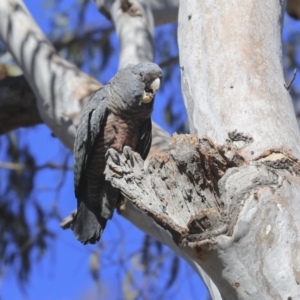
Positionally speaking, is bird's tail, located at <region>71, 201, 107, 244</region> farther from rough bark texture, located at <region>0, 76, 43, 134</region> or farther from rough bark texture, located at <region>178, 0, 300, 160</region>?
rough bark texture, located at <region>0, 76, 43, 134</region>

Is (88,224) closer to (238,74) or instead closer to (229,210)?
(238,74)

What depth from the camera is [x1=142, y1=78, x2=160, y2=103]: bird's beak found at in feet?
10.3

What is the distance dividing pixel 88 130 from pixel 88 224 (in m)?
0.44

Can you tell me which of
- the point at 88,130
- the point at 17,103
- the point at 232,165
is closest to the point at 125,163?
the point at 232,165

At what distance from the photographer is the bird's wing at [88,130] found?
3170mm

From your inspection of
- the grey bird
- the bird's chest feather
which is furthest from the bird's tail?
the bird's chest feather

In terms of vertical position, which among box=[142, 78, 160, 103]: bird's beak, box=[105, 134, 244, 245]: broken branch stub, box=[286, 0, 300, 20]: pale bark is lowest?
box=[286, 0, 300, 20]: pale bark

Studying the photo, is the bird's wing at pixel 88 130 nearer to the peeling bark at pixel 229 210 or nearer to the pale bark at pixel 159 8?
the peeling bark at pixel 229 210

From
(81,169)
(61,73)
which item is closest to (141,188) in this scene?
(81,169)

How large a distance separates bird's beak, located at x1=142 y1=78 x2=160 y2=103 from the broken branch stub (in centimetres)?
98

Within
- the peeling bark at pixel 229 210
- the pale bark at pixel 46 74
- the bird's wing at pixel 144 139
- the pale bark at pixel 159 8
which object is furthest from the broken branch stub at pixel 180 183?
the pale bark at pixel 159 8

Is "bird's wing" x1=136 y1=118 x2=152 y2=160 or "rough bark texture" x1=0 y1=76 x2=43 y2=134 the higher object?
"bird's wing" x1=136 y1=118 x2=152 y2=160

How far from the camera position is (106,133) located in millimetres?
3225

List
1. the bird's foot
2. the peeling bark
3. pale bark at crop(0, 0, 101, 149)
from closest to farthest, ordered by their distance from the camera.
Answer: the peeling bark, the bird's foot, pale bark at crop(0, 0, 101, 149)
